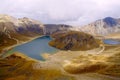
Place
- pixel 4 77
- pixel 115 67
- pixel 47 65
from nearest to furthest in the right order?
pixel 4 77
pixel 115 67
pixel 47 65

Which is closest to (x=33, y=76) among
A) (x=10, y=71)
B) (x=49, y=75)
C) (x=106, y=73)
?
(x=49, y=75)

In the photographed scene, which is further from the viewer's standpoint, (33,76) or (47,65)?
(47,65)

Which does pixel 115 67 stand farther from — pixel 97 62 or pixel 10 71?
pixel 10 71

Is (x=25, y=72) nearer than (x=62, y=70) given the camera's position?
Yes

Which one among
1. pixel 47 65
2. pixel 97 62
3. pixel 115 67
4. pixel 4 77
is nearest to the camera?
pixel 4 77

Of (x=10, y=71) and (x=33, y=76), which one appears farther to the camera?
(x=10, y=71)

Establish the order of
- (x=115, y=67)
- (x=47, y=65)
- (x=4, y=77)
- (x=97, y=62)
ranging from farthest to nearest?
(x=47, y=65), (x=97, y=62), (x=115, y=67), (x=4, y=77)

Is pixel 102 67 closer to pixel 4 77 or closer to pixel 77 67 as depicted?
pixel 77 67

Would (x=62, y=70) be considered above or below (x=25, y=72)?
above

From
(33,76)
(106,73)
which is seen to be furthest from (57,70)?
(106,73)
